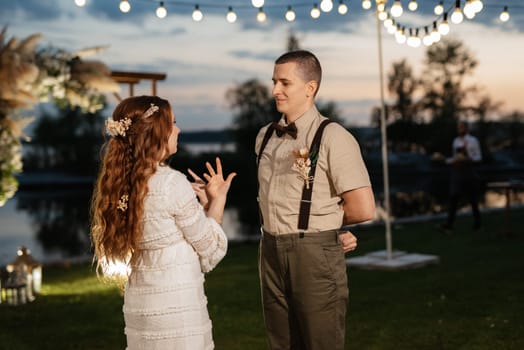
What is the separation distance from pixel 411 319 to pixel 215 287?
99.1 inches

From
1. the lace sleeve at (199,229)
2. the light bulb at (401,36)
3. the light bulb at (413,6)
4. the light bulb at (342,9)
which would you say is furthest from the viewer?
the light bulb at (342,9)

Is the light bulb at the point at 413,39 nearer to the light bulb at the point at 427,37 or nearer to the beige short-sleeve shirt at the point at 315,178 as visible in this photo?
the light bulb at the point at 427,37

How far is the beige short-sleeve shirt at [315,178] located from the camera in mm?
3105

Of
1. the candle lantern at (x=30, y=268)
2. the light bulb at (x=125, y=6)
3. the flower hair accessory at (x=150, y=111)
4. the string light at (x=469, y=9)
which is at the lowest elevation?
the candle lantern at (x=30, y=268)

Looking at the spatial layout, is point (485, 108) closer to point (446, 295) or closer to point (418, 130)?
point (418, 130)

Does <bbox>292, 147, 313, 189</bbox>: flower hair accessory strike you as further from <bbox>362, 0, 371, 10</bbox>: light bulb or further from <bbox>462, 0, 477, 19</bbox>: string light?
<bbox>362, 0, 371, 10</bbox>: light bulb

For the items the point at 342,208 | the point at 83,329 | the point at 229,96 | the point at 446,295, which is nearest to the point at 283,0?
the point at 446,295

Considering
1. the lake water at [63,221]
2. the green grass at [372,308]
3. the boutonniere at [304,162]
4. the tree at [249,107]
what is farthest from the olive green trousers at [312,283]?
the tree at [249,107]

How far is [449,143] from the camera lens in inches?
2018

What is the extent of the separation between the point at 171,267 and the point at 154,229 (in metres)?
0.17

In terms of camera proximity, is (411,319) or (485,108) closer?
(411,319)

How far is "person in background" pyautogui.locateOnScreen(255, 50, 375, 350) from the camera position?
10.3ft

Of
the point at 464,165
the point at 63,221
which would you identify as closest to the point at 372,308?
the point at 464,165

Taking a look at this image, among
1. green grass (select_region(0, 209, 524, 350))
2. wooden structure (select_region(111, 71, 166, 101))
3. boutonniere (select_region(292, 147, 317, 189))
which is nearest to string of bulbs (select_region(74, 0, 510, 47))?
wooden structure (select_region(111, 71, 166, 101))
